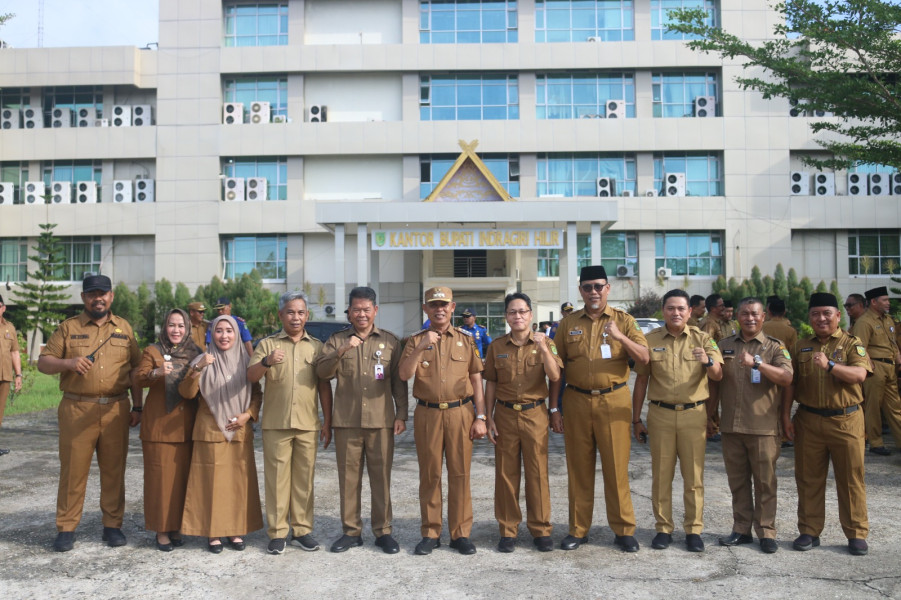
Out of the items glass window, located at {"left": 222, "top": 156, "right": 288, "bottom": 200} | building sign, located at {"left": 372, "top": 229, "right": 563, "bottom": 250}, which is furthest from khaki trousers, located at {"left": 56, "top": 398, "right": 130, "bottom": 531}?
glass window, located at {"left": 222, "top": 156, "right": 288, "bottom": 200}

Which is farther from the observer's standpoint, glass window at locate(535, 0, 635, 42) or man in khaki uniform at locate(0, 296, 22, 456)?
glass window at locate(535, 0, 635, 42)

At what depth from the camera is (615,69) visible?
28.0 m

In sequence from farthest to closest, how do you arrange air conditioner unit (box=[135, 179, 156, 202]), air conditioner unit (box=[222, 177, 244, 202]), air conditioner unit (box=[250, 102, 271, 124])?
1. air conditioner unit (box=[135, 179, 156, 202])
2. air conditioner unit (box=[222, 177, 244, 202])
3. air conditioner unit (box=[250, 102, 271, 124])

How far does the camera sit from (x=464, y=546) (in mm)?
4898

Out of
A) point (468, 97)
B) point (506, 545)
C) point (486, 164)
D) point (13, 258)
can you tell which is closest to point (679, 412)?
point (506, 545)

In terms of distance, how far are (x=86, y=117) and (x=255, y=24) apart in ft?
24.8

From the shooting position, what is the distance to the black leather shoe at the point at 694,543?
4.85 metres

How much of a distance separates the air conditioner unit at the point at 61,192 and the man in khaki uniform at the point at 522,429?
1112 inches

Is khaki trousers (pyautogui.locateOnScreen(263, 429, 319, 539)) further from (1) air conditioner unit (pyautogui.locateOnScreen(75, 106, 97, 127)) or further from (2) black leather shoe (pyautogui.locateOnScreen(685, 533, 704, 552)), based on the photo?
(1) air conditioner unit (pyautogui.locateOnScreen(75, 106, 97, 127))

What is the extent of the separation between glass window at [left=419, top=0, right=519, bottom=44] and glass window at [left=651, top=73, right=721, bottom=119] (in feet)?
18.9

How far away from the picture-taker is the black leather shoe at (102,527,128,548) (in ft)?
16.6

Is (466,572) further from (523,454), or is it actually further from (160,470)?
(160,470)

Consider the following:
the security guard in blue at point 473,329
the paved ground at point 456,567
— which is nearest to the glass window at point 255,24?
the security guard in blue at point 473,329

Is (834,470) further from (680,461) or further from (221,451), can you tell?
(221,451)
